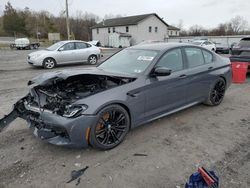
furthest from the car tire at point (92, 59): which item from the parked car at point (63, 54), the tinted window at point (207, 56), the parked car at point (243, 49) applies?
the tinted window at point (207, 56)

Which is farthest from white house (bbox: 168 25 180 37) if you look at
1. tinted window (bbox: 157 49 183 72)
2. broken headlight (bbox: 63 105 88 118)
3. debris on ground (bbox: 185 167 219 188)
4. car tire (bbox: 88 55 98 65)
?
debris on ground (bbox: 185 167 219 188)

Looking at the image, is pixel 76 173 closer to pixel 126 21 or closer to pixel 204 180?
pixel 204 180

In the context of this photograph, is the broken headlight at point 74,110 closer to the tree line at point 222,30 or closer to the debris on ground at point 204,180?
the debris on ground at point 204,180

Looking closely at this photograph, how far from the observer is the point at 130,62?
402cm

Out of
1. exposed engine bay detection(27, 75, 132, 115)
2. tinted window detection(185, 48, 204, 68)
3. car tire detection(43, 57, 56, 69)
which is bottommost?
exposed engine bay detection(27, 75, 132, 115)

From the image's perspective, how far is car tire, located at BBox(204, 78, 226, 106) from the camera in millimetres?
4934

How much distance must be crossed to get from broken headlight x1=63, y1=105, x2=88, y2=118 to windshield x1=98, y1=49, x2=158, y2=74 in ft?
3.89

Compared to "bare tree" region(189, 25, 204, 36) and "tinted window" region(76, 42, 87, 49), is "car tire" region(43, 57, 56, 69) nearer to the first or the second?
"tinted window" region(76, 42, 87, 49)

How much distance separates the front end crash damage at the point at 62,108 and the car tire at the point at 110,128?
0.14 meters

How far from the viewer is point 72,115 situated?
2.81 m

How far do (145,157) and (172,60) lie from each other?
1948 mm

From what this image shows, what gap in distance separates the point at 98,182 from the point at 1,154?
5.39 ft

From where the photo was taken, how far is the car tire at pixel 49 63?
1102cm

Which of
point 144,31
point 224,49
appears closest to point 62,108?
point 224,49
